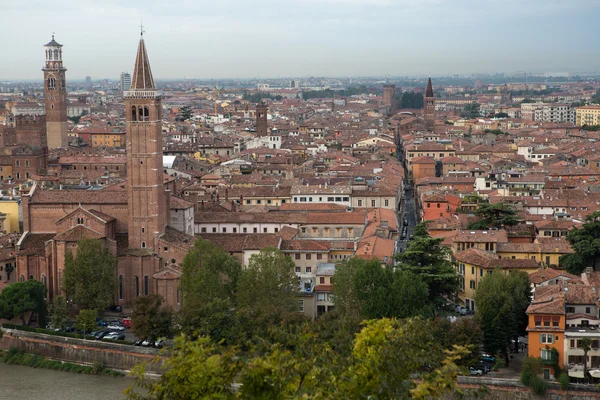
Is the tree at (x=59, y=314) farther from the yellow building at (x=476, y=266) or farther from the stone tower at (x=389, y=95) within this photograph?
the stone tower at (x=389, y=95)

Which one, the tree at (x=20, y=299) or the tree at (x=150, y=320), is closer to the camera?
the tree at (x=150, y=320)

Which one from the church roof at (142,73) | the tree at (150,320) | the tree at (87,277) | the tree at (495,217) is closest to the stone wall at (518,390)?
the tree at (150,320)

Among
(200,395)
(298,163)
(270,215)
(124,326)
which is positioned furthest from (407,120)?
(200,395)

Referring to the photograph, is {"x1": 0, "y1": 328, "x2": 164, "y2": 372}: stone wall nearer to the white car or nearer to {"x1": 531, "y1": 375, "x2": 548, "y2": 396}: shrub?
the white car

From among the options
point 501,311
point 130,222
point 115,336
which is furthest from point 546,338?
point 130,222

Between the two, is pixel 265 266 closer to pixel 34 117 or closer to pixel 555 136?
pixel 34 117

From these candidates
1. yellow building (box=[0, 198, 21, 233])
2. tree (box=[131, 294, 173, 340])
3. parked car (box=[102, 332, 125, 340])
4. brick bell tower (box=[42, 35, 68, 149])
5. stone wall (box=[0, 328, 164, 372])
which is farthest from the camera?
brick bell tower (box=[42, 35, 68, 149])


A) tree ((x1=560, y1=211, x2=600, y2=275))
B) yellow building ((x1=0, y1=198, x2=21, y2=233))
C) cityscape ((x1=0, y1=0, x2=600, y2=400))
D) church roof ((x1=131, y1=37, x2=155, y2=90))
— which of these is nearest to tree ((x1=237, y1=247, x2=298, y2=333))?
cityscape ((x1=0, y1=0, x2=600, y2=400))
